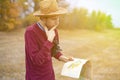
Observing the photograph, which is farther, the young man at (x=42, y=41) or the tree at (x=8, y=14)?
the tree at (x=8, y=14)

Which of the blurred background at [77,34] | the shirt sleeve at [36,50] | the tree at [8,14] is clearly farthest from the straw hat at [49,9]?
the tree at [8,14]

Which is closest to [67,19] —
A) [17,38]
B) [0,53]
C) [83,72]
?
[17,38]

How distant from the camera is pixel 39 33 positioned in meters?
1.84

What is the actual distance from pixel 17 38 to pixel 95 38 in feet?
2.27

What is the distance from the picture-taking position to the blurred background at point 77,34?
2.70 meters

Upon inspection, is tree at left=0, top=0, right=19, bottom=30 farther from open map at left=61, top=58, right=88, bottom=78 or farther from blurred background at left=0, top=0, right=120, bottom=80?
open map at left=61, top=58, right=88, bottom=78

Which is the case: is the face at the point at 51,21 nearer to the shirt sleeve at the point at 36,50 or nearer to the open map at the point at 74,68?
the shirt sleeve at the point at 36,50

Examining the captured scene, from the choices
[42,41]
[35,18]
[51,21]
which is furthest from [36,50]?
[35,18]

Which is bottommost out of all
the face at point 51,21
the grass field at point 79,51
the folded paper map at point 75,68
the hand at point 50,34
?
the grass field at point 79,51

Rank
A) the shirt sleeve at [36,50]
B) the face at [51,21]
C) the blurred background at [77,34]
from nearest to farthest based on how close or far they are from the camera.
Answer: the shirt sleeve at [36,50] < the face at [51,21] < the blurred background at [77,34]

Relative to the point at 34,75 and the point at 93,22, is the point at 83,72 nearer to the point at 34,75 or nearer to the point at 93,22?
the point at 34,75

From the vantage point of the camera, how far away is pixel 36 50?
1.78 metres

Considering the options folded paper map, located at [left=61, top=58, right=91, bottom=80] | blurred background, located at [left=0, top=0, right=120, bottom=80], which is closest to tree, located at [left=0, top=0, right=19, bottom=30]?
blurred background, located at [left=0, top=0, right=120, bottom=80]

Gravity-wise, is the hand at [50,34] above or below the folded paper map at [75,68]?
above
